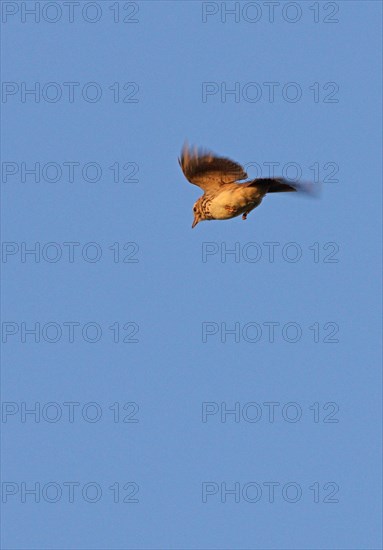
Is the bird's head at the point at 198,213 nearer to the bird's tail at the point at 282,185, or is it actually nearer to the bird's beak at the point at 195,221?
the bird's beak at the point at 195,221

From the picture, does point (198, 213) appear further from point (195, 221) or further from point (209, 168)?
point (209, 168)

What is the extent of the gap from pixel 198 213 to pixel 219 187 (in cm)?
61

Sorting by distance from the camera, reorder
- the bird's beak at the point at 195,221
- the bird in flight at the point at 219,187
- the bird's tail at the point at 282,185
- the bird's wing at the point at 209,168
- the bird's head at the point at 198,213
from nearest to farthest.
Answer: the bird's tail at the point at 282,185 < the bird in flight at the point at 219,187 < the bird's wing at the point at 209,168 < the bird's head at the point at 198,213 < the bird's beak at the point at 195,221

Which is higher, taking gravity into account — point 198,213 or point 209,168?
point 209,168

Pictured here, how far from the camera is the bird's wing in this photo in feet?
82.8

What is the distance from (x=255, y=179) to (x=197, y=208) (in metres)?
2.23

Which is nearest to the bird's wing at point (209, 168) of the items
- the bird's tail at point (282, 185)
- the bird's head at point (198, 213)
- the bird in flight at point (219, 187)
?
the bird in flight at point (219, 187)

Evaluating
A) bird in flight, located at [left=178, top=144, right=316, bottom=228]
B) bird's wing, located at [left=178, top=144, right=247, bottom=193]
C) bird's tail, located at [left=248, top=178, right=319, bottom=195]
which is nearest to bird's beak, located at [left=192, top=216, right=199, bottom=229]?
bird in flight, located at [left=178, top=144, right=316, bottom=228]

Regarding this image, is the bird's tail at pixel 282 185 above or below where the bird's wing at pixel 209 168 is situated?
below

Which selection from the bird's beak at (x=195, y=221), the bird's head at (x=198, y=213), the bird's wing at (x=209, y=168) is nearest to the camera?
the bird's wing at (x=209, y=168)

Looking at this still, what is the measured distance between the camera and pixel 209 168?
25.3m

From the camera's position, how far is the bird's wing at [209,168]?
25.2 meters

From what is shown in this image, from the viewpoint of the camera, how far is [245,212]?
25188 millimetres

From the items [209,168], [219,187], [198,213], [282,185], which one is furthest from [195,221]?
[282,185]
